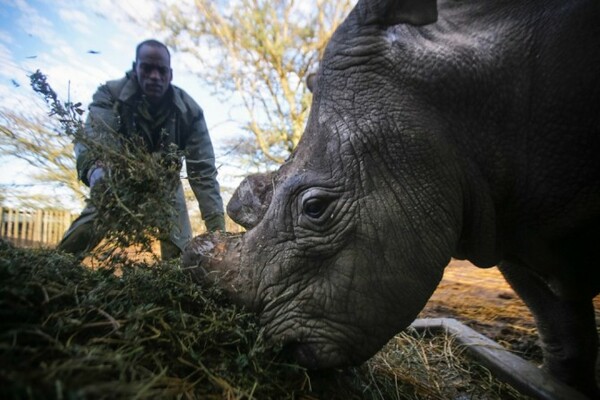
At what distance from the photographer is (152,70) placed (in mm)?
5020

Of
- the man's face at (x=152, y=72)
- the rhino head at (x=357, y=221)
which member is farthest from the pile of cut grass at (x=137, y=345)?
the man's face at (x=152, y=72)

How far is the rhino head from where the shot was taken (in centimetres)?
198

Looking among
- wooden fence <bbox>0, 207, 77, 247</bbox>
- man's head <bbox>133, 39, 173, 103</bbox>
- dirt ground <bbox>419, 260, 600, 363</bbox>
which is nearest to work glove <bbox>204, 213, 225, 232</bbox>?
man's head <bbox>133, 39, 173, 103</bbox>

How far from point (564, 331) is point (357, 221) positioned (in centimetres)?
204

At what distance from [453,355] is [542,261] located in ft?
3.81

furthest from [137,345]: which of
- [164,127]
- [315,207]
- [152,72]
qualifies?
[152,72]

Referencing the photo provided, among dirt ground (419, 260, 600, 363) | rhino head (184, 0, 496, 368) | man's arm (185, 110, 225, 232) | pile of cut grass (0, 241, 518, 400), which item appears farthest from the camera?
man's arm (185, 110, 225, 232)

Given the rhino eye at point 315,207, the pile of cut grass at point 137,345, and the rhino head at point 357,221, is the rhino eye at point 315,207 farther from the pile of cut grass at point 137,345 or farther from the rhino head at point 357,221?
the pile of cut grass at point 137,345

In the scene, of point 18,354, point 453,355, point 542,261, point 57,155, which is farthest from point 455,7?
point 57,155

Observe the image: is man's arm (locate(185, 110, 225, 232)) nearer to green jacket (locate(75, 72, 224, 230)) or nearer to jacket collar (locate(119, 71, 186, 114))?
green jacket (locate(75, 72, 224, 230))

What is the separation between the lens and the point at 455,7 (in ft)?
8.51

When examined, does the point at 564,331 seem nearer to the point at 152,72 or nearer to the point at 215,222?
the point at 215,222

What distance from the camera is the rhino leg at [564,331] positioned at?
2.84 metres

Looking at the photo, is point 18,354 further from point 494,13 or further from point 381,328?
point 494,13
